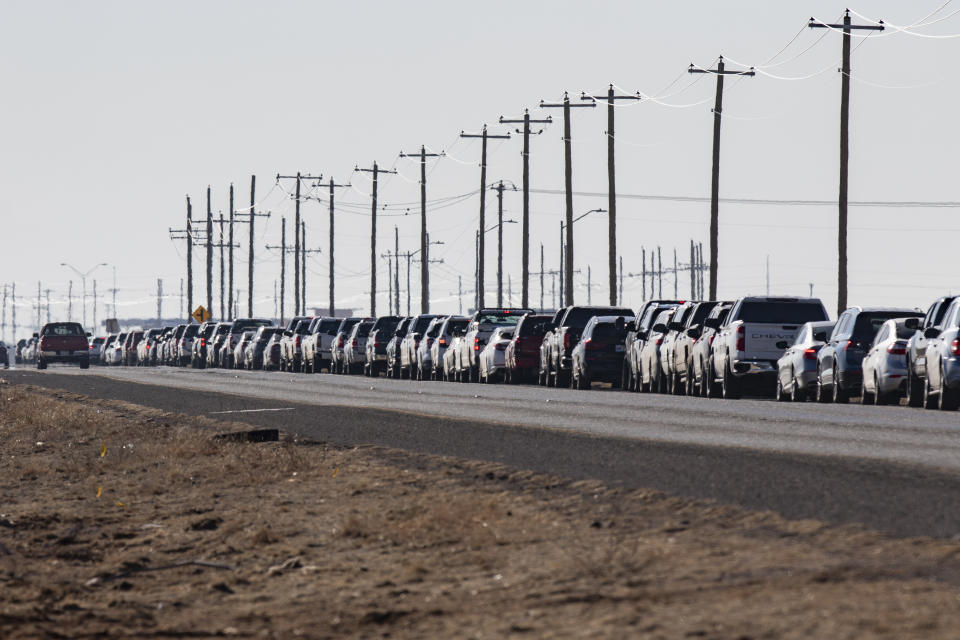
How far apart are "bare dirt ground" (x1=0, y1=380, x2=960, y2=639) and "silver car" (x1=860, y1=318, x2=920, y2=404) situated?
39.0 feet

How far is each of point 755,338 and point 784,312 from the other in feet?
3.95

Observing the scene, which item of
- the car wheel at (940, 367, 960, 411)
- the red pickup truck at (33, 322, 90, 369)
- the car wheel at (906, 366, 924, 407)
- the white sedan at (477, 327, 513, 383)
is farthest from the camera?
the red pickup truck at (33, 322, 90, 369)

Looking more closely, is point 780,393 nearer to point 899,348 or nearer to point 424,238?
point 899,348

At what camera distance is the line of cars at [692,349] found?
27280mm

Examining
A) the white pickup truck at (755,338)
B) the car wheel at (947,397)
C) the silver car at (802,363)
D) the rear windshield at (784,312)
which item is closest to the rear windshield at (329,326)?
the white pickup truck at (755,338)

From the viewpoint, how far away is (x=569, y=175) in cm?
6606

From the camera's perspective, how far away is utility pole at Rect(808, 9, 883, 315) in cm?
4603

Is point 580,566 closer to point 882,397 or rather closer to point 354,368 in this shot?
point 882,397

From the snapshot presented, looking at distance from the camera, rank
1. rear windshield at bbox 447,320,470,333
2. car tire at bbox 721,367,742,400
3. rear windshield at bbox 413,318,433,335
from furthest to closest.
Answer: rear windshield at bbox 413,318,433,335 < rear windshield at bbox 447,320,470,333 < car tire at bbox 721,367,742,400

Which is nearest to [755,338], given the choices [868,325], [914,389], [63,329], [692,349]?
[692,349]

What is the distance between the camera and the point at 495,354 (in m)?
45.3

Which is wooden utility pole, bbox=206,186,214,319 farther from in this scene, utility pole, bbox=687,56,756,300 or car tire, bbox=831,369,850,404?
car tire, bbox=831,369,850,404

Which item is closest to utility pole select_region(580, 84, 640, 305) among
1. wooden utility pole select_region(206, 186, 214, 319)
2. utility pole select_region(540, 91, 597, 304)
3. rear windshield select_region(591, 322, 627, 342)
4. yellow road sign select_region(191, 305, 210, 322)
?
utility pole select_region(540, 91, 597, 304)

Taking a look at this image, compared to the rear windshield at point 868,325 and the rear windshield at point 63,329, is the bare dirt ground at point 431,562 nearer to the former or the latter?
Answer: the rear windshield at point 868,325
